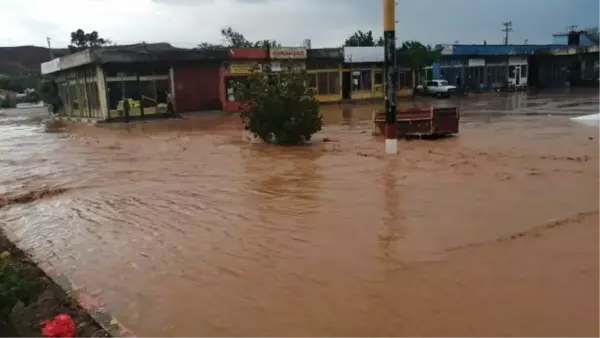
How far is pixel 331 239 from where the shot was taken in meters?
6.74

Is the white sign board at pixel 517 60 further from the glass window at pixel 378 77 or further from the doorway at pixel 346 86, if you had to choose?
the doorway at pixel 346 86

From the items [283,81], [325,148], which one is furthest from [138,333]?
[283,81]

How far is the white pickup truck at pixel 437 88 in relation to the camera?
4484 centimetres

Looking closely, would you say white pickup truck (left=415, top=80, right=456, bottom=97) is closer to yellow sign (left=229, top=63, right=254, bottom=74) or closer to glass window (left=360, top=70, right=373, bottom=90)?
glass window (left=360, top=70, right=373, bottom=90)

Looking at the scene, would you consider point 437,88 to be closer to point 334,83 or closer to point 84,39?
point 334,83

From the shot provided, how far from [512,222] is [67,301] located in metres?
5.22

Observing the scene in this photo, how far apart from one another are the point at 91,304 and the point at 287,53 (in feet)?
113

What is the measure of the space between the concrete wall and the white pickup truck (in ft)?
60.6

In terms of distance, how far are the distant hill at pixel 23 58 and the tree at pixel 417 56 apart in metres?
71.9

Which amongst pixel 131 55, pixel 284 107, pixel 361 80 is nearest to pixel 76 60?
pixel 131 55

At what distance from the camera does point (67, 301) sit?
4.92m

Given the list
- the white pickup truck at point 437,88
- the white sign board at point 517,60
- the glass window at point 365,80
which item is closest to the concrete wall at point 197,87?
the glass window at point 365,80

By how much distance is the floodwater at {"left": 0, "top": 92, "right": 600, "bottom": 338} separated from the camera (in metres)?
4.63

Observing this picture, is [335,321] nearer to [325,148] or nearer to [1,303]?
[1,303]
